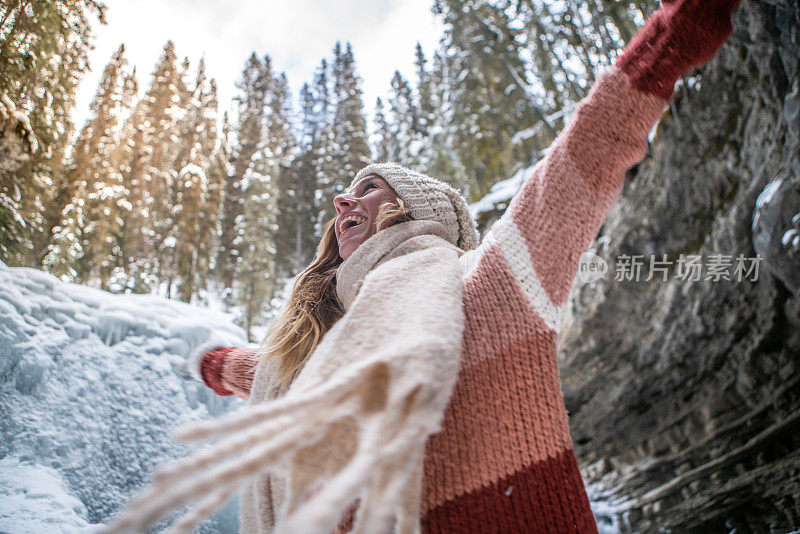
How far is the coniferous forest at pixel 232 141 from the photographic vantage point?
10.0 ft

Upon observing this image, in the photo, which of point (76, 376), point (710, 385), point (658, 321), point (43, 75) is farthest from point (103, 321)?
point (710, 385)

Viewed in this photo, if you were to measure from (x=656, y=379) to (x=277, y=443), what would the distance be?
20.0ft

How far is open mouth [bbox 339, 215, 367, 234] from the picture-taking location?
67.7 inches

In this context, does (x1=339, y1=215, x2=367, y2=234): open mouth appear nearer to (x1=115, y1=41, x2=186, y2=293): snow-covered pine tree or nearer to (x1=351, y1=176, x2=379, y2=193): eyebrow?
(x1=351, y1=176, x2=379, y2=193): eyebrow

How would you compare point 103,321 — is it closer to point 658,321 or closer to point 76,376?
point 76,376

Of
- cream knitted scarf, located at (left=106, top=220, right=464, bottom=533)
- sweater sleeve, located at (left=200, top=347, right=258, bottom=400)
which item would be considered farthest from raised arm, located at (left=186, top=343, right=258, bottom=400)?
cream knitted scarf, located at (left=106, top=220, right=464, bottom=533)

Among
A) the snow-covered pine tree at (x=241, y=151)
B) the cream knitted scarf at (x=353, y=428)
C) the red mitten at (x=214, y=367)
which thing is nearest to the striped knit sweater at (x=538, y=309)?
the cream knitted scarf at (x=353, y=428)

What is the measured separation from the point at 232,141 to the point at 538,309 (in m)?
19.7

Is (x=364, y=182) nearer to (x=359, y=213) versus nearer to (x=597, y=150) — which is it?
(x=359, y=213)

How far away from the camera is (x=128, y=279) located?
27.0 ft

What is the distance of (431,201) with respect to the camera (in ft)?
5.70

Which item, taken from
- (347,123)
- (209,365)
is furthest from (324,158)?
(209,365)

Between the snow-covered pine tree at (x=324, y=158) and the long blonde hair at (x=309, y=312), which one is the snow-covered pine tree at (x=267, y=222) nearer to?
the snow-covered pine tree at (x=324, y=158)

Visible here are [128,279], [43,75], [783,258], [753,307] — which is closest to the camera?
[43,75]
